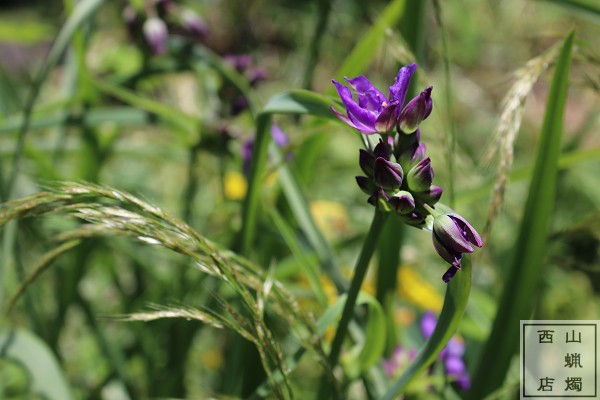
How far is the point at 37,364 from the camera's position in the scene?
1.08 m

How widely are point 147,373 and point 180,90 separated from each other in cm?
276

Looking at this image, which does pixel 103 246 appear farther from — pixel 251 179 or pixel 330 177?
pixel 330 177

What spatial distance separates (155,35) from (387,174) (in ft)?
2.49

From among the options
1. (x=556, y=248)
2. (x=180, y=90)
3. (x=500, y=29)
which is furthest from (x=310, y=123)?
(x=500, y=29)


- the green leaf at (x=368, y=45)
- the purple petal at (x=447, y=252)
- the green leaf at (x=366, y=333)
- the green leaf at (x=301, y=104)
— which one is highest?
the green leaf at (x=368, y=45)

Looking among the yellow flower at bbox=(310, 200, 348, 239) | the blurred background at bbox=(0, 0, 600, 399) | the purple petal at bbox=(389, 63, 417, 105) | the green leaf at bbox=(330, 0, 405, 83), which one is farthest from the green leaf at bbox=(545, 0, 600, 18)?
the yellow flower at bbox=(310, 200, 348, 239)

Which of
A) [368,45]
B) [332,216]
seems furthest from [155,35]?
[332,216]

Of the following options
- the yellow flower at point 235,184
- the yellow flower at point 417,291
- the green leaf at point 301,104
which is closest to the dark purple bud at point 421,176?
the green leaf at point 301,104

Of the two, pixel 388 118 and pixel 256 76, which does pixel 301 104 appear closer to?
pixel 388 118

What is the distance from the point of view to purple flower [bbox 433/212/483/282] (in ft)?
2.14

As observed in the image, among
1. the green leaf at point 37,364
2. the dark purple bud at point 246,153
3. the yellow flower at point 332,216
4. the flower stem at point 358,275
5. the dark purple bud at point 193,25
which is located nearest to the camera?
the flower stem at point 358,275

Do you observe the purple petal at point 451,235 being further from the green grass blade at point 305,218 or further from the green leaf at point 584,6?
the green leaf at point 584,6

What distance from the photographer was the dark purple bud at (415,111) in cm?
70

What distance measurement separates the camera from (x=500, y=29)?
439 cm
